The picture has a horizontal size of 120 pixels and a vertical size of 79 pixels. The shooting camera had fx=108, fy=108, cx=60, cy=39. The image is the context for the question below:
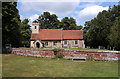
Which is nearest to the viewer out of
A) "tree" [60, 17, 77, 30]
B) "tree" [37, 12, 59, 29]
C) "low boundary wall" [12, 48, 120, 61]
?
"low boundary wall" [12, 48, 120, 61]

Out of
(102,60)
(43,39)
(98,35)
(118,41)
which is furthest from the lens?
(98,35)

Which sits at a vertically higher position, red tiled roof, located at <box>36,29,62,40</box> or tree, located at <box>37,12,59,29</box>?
tree, located at <box>37,12,59,29</box>

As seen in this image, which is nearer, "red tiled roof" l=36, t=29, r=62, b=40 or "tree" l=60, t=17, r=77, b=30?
"red tiled roof" l=36, t=29, r=62, b=40

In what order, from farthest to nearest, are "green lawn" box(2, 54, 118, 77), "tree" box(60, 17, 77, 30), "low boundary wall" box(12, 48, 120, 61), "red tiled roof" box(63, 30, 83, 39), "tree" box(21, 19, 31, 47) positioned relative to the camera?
"tree" box(60, 17, 77, 30)
"tree" box(21, 19, 31, 47)
"red tiled roof" box(63, 30, 83, 39)
"low boundary wall" box(12, 48, 120, 61)
"green lawn" box(2, 54, 118, 77)

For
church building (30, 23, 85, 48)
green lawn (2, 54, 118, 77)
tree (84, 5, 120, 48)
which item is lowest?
green lawn (2, 54, 118, 77)

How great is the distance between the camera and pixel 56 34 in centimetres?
3759

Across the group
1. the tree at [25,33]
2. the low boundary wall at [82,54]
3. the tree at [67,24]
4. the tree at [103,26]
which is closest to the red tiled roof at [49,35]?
the tree at [25,33]

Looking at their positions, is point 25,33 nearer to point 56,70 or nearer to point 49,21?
point 49,21

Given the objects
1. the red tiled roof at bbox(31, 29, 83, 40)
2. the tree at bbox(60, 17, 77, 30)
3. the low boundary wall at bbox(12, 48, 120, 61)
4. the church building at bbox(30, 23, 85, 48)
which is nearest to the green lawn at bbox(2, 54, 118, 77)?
the low boundary wall at bbox(12, 48, 120, 61)

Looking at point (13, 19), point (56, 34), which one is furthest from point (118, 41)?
point (13, 19)

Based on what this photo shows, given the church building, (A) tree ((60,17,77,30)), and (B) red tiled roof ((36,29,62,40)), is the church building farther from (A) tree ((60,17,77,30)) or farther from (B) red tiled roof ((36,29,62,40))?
Result: (A) tree ((60,17,77,30))

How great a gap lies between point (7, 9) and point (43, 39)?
17439 mm

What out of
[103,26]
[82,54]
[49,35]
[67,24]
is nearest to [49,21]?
[67,24]

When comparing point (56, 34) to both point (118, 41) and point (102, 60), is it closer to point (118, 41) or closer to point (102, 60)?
point (118, 41)
